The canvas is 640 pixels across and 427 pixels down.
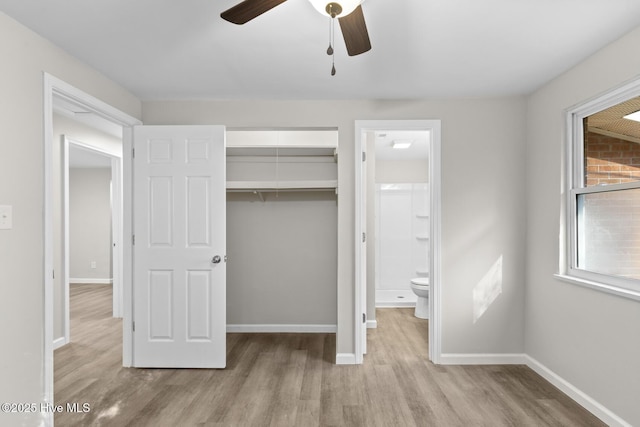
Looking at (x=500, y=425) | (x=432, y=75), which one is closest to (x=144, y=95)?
(x=432, y=75)

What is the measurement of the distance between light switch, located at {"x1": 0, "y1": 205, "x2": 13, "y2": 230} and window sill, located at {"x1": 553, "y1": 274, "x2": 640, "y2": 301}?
3.51 metres

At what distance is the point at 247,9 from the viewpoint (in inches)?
62.2

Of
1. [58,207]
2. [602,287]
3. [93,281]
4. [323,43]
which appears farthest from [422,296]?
A: [93,281]

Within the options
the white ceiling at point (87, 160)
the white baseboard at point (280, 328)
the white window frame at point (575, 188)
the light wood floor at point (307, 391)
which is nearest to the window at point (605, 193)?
the white window frame at point (575, 188)

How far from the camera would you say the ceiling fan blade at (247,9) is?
1.54 m

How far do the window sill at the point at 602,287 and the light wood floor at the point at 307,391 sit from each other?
838mm

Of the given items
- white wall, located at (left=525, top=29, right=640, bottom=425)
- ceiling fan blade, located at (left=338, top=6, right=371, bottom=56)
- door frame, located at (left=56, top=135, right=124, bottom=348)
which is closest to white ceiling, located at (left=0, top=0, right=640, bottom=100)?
white wall, located at (left=525, top=29, right=640, bottom=425)

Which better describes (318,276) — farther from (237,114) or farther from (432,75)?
(432,75)

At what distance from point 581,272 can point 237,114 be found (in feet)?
10.0

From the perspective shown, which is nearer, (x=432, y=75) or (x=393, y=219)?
(x=432, y=75)

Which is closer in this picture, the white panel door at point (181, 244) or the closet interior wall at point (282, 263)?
the white panel door at point (181, 244)

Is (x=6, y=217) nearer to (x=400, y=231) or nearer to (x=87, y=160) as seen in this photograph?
(x=400, y=231)

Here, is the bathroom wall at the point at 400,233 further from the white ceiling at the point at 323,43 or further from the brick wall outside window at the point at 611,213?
the brick wall outside window at the point at 611,213

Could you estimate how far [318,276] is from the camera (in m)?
4.68
